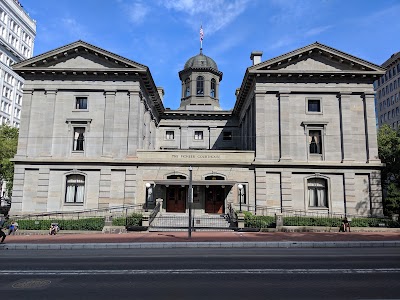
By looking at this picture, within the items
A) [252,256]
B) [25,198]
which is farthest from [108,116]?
[252,256]

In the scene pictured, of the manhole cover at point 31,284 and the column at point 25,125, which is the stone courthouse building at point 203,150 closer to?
the column at point 25,125

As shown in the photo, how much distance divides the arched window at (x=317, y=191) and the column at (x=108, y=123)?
59.7 ft

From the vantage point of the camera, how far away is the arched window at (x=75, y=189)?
1195 inches

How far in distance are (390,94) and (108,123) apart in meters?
74.2

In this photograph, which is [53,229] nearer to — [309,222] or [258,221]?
[258,221]

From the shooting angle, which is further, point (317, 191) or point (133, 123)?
point (133, 123)

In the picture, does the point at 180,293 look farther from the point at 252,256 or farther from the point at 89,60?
the point at 89,60

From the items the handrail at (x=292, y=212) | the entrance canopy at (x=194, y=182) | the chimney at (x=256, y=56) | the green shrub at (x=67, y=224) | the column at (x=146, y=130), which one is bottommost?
the green shrub at (x=67, y=224)

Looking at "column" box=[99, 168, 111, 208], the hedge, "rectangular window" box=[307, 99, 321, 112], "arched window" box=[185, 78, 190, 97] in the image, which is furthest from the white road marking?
"arched window" box=[185, 78, 190, 97]

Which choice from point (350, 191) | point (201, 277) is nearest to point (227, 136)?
point (350, 191)

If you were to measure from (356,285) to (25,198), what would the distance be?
28713 millimetres

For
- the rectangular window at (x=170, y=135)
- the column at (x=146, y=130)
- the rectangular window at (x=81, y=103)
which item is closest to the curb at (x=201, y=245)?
the rectangular window at (x=81, y=103)

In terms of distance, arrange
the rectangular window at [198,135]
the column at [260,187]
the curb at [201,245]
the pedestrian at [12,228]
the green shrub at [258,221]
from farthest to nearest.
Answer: the rectangular window at [198,135], the column at [260,187], the green shrub at [258,221], the pedestrian at [12,228], the curb at [201,245]

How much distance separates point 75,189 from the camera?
30.6m
